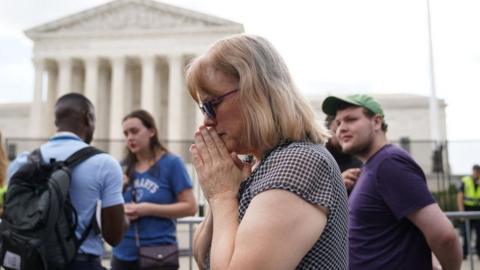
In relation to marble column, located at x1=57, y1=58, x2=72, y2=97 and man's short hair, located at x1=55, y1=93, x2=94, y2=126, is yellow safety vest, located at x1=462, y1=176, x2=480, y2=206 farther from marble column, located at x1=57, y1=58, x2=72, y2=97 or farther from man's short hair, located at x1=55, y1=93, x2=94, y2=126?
marble column, located at x1=57, y1=58, x2=72, y2=97

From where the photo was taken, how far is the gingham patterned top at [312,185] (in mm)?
1370

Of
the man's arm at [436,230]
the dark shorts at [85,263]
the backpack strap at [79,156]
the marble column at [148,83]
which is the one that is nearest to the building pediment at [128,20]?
the marble column at [148,83]

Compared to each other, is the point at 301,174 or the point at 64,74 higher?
the point at 64,74

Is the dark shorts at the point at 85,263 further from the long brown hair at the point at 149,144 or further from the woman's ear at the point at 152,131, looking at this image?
the woman's ear at the point at 152,131

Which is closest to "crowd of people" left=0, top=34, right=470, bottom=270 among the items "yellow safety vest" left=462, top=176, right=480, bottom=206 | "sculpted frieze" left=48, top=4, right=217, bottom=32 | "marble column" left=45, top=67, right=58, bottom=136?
"yellow safety vest" left=462, top=176, right=480, bottom=206

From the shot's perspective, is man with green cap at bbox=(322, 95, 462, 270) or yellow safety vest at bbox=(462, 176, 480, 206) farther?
yellow safety vest at bbox=(462, 176, 480, 206)

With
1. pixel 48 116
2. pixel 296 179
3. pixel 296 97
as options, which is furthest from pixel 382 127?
pixel 48 116

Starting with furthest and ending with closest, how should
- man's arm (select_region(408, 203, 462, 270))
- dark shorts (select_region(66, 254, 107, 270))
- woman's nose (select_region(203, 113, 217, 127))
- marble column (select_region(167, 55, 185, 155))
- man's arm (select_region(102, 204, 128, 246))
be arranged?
marble column (select_region(167, 55, 185, 155)), man's arm (select_region(102, 204, 128, 246)), dark shorts (select_region(66, 254, 107, 270)), man's arm (select_region(408, 203, 462, 270)), woman's nose (select_region(203, 113, 217, 127))

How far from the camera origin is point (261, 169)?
1483 mm

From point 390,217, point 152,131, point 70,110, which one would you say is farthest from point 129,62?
point 390,217

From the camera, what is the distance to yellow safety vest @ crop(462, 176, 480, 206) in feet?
38.2

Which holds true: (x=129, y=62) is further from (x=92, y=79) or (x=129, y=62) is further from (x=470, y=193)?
(x=470, y=193)

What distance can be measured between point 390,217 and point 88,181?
6.29ft

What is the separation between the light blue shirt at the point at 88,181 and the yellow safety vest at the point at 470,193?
11.0 meters
